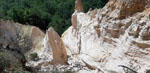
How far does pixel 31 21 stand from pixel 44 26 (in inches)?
91.6

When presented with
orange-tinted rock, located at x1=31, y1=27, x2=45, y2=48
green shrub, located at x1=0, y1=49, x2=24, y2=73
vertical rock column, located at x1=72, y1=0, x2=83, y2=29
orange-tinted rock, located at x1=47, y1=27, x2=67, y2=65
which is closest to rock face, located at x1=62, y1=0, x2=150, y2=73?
orange-tinted rock, located at x1=47, y1=27, x2=67, y2=65

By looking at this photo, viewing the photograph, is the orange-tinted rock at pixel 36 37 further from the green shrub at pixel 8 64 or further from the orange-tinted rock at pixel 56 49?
the green shrub at pixel 8 64

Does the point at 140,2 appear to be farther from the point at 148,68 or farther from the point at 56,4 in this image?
the point at 56,4

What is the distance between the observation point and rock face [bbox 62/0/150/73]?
6.77 m

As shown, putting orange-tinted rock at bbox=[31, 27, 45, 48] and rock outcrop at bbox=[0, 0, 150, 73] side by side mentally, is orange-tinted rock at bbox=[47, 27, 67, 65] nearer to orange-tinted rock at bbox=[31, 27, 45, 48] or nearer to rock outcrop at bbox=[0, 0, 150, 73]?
rock outcrop at bbox=[0, 0, 150, 73]

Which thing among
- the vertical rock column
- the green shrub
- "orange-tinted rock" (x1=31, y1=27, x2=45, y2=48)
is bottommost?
the green shrub

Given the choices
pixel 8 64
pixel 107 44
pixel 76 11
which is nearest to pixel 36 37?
pixel 76 11

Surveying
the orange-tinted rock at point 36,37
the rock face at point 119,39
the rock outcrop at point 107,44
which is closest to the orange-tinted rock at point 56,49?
the rock outcrop at point 107,44

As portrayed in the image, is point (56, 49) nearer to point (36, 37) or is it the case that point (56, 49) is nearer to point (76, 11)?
point (76, 11)

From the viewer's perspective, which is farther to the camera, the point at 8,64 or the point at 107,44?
the point at 107,44

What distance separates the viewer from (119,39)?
26.2 feet

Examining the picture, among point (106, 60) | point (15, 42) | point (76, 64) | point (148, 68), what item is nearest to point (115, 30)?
point (106, 60)

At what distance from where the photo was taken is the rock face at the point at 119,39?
6.77 m

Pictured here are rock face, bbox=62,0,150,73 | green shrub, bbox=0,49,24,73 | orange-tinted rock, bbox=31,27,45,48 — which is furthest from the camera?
orange-tinted rock, bbox=31,27,45,48
